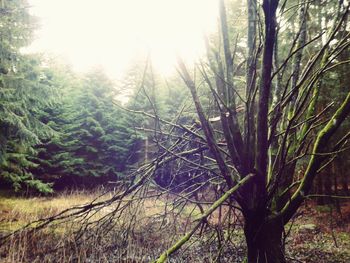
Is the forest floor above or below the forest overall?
below

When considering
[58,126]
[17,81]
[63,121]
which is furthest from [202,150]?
[63,121]

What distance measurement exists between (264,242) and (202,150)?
3.17ft

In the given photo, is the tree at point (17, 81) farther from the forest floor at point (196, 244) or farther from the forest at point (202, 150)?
the forest floor at point (196, 244)

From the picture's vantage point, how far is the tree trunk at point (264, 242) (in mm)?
2217

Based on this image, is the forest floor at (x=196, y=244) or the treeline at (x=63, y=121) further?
the treeline at (x=63, y=121)

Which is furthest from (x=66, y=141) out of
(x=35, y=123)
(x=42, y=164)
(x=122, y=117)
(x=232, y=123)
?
(x=232, y=123)

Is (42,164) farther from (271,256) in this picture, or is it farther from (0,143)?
(271,256)

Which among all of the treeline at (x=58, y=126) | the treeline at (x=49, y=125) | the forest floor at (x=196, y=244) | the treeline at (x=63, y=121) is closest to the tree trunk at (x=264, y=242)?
the forest floor at (x=196, y=244)

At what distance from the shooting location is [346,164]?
10688 millimetres

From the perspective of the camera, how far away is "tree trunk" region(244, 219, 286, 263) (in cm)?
222

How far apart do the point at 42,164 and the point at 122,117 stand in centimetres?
538

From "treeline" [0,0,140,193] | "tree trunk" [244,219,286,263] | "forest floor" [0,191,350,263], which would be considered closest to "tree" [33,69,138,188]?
"treeline" [0,0,140,193]

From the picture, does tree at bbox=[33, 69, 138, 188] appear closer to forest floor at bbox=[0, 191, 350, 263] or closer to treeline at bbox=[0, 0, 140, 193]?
treeline at bbox=[0, 0, 140, 193]

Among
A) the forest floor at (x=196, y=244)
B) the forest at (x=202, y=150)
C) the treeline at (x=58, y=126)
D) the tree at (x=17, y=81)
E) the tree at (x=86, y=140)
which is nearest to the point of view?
the forest at (x=202, y=150)
